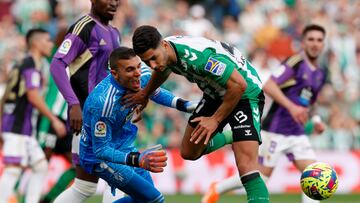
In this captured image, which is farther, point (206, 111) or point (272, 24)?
point (272, 24)

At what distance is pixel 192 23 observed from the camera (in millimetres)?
20203

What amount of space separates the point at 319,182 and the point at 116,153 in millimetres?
2243

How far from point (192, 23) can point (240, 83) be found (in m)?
11.9

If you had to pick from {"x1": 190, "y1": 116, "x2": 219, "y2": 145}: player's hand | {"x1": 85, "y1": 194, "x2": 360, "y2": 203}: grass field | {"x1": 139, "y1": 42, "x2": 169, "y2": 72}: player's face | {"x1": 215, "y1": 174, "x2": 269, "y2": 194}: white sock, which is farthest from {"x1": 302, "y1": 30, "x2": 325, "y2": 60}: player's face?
{"x1": 139, "y1": 42, "x2": 169, "y2": 72}: player's face

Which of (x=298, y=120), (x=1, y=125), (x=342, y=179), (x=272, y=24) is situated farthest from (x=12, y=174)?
(x=272, y=24)

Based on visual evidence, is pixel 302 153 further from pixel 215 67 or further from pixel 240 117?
pixel 215 67

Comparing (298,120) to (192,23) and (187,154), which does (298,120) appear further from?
(192,23)

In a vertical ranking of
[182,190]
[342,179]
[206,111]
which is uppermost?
[206,111]

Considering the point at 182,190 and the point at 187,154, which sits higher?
the point at 187,154

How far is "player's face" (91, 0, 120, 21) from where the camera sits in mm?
9641

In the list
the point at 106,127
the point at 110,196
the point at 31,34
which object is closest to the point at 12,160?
the point at 31,34

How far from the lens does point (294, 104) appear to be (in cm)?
1220

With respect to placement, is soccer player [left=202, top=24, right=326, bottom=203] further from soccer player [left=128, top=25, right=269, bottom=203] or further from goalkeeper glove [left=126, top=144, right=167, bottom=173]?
goalkeeper glove [left=126, top=144, right=167, bottom=173]

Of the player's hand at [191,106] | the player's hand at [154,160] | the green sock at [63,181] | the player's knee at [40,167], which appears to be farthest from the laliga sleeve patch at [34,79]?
the player's hand at [154,160]
